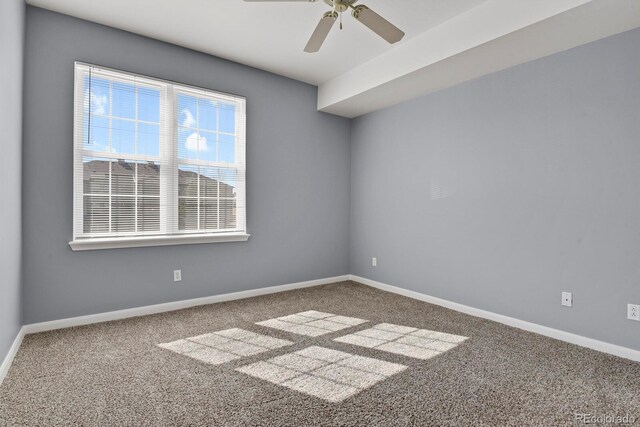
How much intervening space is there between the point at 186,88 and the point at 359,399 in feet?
10.6

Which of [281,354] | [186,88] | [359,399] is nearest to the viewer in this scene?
[359,399]

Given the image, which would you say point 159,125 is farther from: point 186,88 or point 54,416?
point 54,416

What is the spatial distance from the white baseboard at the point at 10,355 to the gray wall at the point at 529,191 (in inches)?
139

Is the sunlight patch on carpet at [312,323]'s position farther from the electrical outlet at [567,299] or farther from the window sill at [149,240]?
the electrical outlet at [567,299]

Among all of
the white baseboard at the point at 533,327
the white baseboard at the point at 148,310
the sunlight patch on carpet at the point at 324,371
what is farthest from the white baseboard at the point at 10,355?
the white baseboard at the point at 533,327

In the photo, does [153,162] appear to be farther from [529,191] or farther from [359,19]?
[529,191]

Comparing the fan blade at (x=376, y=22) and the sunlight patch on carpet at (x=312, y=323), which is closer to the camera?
the fan blade at (x=376, y=22)

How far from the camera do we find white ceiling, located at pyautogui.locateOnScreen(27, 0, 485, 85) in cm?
259

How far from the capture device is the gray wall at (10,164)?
1975 mm

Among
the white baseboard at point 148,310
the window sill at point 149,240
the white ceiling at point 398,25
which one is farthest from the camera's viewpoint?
the window sill at point 149,240

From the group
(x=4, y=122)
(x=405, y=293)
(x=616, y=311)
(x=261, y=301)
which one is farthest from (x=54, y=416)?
(x=616, y=311)

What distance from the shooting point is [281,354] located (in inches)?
91.4

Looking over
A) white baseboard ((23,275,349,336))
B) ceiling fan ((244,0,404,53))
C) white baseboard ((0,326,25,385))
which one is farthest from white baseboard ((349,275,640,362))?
white baseboard ((0,326,25,385))

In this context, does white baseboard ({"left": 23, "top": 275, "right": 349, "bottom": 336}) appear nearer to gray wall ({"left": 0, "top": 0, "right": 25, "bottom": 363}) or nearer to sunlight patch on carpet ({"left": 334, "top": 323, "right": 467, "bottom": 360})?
gray wall ({"left": 0, "top": 0, "right": 25, "bottom": 363})
